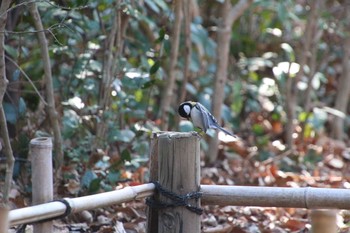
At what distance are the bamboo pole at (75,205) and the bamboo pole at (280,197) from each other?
1.01ft

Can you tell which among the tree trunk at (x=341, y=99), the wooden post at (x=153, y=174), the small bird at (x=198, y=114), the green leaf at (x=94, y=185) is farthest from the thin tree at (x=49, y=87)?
the tree trunk at (x=341, y=99)

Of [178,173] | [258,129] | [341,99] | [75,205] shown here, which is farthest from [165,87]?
[75,205]

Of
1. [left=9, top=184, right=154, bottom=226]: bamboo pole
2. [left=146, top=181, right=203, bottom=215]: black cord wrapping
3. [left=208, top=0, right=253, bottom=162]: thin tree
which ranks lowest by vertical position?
[left=146, top=181, right=203, bottom=215]: black cord wrapping

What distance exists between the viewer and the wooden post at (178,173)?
353 cm

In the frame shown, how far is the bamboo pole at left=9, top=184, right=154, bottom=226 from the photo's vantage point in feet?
9.35

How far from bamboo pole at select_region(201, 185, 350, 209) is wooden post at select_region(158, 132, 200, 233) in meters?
0.10

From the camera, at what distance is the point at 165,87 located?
5996 mm

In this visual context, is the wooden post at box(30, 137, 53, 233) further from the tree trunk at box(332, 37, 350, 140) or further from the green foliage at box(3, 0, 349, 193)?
the tree trunk at box(332, 37, 350, 140)

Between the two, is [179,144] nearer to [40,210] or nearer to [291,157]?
[40,210]

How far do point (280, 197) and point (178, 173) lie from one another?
1.54ft

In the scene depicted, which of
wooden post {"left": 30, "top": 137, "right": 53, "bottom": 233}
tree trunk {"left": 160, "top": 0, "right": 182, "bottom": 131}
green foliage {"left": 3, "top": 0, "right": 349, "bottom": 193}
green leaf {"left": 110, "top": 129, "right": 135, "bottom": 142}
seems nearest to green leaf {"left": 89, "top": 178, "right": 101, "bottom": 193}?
green foliage {"left": 3, "top": 0, "right": 349, "bottom": 193}

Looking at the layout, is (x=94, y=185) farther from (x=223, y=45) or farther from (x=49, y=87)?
(x=223, y=45)

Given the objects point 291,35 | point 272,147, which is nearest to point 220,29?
point 272,147

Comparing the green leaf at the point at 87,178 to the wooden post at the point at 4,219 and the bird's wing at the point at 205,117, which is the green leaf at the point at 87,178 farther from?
the wooden post at the point at 4,219
